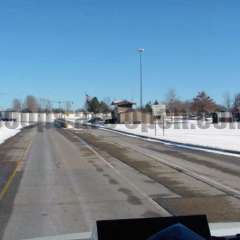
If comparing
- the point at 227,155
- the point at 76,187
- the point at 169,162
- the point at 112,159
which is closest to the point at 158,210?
the point at 76,187

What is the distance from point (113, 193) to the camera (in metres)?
14.8

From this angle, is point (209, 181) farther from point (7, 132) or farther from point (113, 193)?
point (7, 132)

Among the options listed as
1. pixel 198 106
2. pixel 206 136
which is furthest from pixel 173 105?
pixel 206 136

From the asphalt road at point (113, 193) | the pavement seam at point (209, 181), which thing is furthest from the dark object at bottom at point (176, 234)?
the pavement seam at point (209, 181)

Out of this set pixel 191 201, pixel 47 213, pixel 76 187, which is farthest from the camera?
pixel 76 187

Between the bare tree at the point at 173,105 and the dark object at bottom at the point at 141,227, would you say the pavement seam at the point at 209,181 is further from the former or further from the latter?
the bare tree at the point at 173,105

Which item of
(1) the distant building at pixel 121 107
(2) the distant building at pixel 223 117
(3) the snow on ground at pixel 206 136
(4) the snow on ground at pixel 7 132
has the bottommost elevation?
(4) the snow on ground at pixel 7 132

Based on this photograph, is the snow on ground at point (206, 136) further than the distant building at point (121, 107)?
No

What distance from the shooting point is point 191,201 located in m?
13.3

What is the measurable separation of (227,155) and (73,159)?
294 inches

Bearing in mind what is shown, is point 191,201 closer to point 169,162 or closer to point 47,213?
point 47,213

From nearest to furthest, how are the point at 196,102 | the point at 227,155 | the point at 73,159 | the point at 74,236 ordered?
the point at 74,236 < the point at 73,159 < the point at 227,155 < the point at 196,102

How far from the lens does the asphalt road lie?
10.9 metres

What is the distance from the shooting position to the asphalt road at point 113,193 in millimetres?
10891
